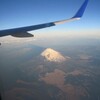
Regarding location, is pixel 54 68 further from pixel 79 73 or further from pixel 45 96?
pixel 45 96

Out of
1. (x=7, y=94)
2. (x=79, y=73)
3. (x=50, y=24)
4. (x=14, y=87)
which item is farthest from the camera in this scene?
(x=79, y=73)

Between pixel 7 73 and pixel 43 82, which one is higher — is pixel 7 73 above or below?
above

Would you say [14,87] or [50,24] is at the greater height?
[50,24]

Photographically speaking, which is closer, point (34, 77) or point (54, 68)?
point (34, 77)

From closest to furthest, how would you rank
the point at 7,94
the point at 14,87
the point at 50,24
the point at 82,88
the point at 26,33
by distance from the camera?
the point at 26,33 < the point at 50,24 < the point at 7,94 < the point at 14,87 < the point at 82,88

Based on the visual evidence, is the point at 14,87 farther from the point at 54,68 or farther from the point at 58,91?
the point at 54,68

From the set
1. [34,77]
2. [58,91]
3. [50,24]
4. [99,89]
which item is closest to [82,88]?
[99,89]

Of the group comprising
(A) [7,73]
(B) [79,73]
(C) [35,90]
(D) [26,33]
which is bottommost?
(B) [79,73]

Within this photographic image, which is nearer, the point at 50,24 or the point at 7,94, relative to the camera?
the point at 50,24

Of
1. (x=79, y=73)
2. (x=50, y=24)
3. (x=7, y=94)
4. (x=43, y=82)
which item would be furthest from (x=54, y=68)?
(x=50, y=24)
